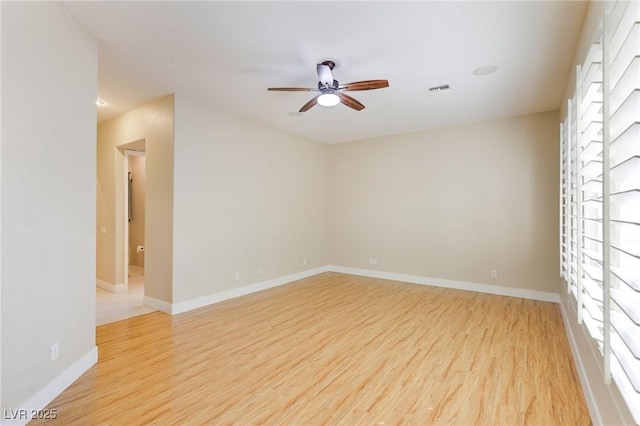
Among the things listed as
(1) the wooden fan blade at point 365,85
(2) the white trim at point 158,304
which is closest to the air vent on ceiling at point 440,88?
(1) the wooden fan blade at point 365,85

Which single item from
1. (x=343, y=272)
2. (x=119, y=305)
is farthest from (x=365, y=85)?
(x=343, y=272)

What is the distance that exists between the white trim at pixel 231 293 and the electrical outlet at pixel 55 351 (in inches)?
72.1

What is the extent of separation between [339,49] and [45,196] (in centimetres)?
271

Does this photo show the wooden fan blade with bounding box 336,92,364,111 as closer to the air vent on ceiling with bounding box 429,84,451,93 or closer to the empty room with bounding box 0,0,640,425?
the empty room with bounding box 0,0,640,425

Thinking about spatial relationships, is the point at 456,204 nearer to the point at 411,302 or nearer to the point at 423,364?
the point at 411,302

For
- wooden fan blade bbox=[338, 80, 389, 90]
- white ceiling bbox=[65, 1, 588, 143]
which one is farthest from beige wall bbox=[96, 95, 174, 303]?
wooden fan blade bbox=[338, 80, 389, 90]

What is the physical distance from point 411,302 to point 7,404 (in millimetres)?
4410

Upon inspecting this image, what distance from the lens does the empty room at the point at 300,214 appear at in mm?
1994

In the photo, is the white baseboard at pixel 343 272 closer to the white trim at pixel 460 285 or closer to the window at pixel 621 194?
the white trim at pixel 460 285

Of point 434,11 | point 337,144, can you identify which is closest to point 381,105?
point 434,11

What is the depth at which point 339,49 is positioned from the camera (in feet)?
9.82

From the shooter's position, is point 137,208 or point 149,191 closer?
point 149,191

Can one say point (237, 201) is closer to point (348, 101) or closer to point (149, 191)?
point (149, 191)

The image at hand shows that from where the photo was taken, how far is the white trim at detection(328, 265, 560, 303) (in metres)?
4.92
